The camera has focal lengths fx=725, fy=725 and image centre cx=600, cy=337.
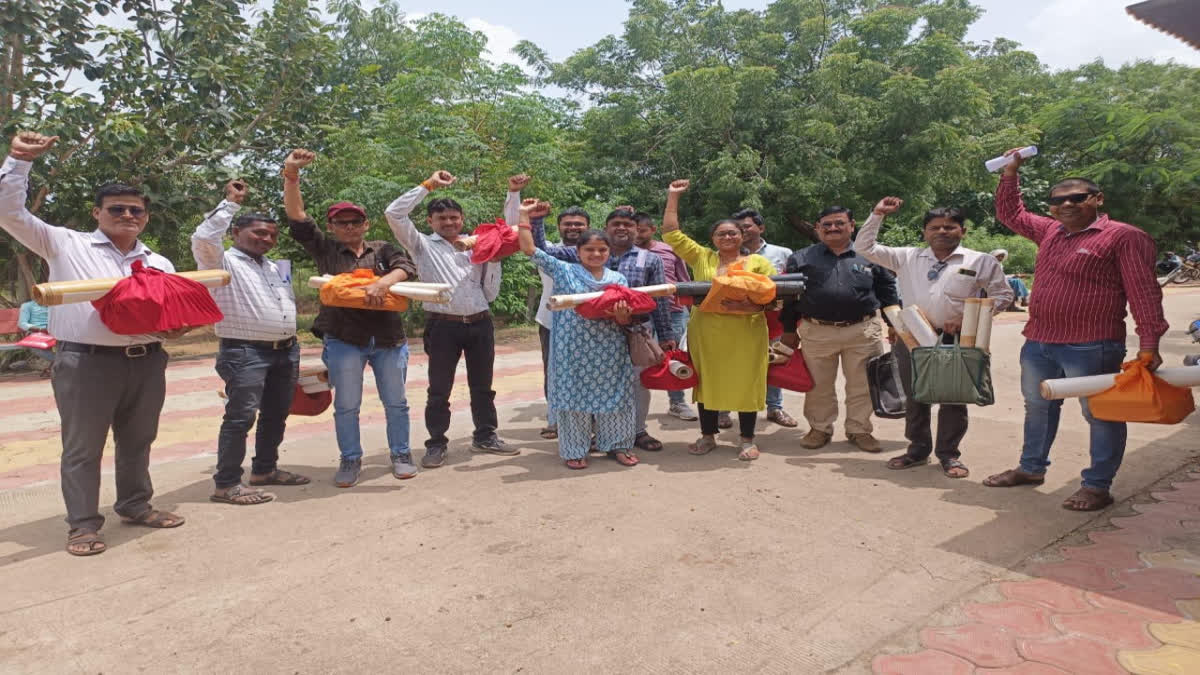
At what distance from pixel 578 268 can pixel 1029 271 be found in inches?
959

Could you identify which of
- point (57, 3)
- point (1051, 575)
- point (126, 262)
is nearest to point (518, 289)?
point (57, 3)

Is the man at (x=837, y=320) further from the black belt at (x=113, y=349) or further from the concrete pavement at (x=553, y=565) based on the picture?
the black belt at (x=113, y=349)

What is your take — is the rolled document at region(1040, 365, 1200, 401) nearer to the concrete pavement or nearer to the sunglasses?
the concrete pavement

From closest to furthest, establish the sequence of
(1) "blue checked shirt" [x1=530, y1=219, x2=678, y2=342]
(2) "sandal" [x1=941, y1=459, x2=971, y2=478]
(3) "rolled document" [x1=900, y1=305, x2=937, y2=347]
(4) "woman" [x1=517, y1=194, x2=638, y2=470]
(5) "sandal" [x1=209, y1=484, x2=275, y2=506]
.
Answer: (5) "sandal" [x1=209, y1=484, x2=275, y2=506]
(3) "rolled document" [x1=900, y1=305, x2=937, y2=347]
(2) "sandal" [x1=941, y1=459, x2=971, y2=478]
(4) "woman" [x1=517, y1=194, x2=638, y2=470]
(1) "blue checked shirt" [x1=530, y1=219, x2=678, y2=342]

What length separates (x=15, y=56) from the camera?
10.3m

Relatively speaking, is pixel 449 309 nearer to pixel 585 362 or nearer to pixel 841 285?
pixel 585 362

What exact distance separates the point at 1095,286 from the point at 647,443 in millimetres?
3002

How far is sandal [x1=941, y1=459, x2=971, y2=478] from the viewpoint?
4582 mm

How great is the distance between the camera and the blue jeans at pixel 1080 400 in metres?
3.87

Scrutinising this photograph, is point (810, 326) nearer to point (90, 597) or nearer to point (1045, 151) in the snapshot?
point (90, 597)

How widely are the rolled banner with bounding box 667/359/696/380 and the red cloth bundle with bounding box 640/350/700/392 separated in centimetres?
1

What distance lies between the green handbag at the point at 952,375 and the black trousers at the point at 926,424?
43 cm

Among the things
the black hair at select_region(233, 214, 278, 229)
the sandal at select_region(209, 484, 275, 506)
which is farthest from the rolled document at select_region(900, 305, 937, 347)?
the sandal at select_region(209, 484, 275, 506)

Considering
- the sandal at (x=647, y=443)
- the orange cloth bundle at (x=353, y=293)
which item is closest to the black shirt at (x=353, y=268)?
the orange cloth bundle at (x=353, y=293)
